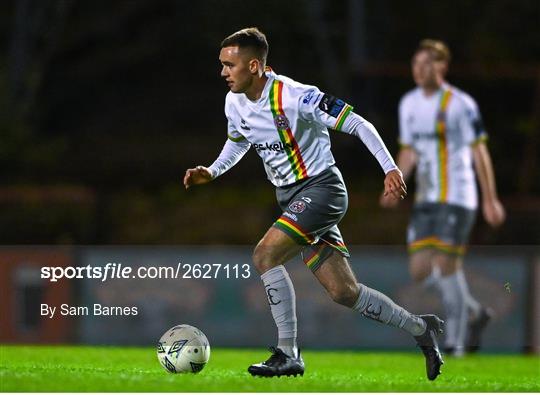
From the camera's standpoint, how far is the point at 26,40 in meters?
15.1

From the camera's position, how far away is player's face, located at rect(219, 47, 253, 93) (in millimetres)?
6484

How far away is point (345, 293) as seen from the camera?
6520 mm

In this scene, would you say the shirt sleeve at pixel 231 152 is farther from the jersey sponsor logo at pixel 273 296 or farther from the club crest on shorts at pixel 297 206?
the jersey sponsor logo at pixel 273 296

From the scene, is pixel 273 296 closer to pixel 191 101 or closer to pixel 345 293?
pixel 345 293

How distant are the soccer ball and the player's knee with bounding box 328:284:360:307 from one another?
2.24ft

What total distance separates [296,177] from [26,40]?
30.0 ft

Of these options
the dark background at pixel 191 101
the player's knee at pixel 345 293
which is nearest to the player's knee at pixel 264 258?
the player's knee at pixel 345 293

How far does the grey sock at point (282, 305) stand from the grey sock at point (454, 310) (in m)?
3.33

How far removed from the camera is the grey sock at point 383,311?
6.57 metres

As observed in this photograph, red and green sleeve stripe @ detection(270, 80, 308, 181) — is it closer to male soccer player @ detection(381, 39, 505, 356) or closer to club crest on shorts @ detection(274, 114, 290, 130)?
club crest on shorts @ detection(274, 114, 290, 130)

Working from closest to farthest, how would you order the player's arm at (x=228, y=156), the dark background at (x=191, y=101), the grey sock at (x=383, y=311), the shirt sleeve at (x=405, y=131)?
the grey sock at (x=383, y=311) < the player's arm at (x=228, y=156) < the shirt sleeve at (x=405, y=131) < the dark background at (x=191, y=101)

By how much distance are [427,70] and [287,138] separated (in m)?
3.45

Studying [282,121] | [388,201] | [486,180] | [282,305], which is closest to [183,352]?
[282,305]
